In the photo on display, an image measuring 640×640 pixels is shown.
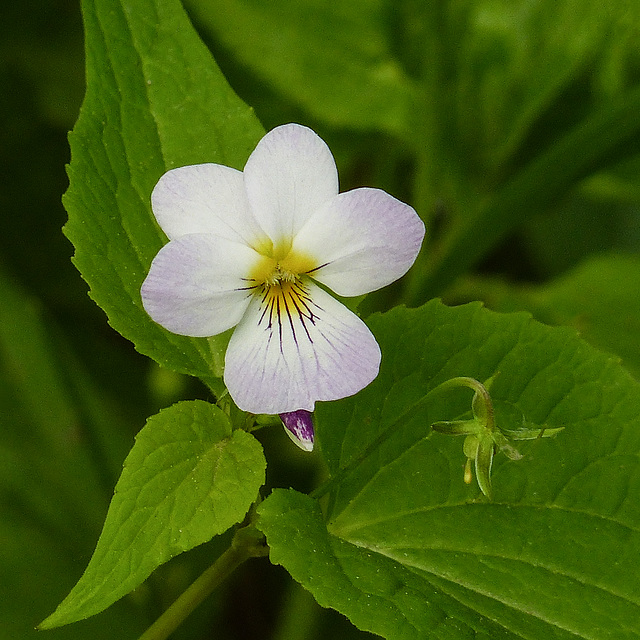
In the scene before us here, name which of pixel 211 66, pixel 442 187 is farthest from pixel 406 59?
pixel 211 66

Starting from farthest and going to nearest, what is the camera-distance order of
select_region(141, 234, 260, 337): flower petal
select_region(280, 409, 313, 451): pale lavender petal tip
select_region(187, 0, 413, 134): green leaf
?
select_region(187, 0, 413, 134): green leaf, select_region(280, 409, 313, 451): pale lavender petal tip, select_region(141, 234, 260, 337): flower petal

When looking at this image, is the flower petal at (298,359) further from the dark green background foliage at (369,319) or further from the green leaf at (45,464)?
the green leaf at (45,464)

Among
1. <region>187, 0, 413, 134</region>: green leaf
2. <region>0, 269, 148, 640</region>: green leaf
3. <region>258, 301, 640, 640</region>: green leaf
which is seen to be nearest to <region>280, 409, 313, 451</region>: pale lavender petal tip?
<region>258, 301, 640, 640</region>: green leaf

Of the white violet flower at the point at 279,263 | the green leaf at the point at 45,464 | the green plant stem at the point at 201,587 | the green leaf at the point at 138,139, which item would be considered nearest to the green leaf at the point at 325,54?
the green leaf at the point at 45,464

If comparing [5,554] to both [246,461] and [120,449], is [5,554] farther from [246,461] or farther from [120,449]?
[246,461]

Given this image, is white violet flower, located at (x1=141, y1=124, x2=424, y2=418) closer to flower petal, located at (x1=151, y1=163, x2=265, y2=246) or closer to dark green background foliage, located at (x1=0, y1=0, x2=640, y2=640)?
flower petal, located at (x1=151, y1=163, x2=265, y2=246)
